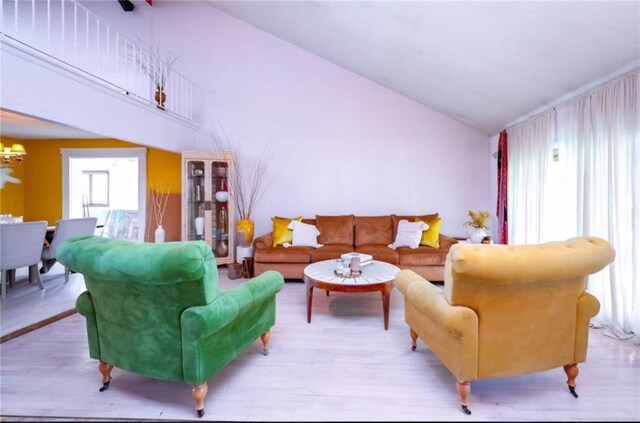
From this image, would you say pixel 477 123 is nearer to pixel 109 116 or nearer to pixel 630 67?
pixel 630 67

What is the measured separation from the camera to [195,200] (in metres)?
4.60

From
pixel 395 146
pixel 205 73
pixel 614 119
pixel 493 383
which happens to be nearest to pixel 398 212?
pixel 395 146

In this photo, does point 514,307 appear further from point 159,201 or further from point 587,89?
point 159,201

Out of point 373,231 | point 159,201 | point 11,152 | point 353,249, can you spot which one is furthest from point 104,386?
point 11,152

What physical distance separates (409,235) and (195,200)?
3255mm

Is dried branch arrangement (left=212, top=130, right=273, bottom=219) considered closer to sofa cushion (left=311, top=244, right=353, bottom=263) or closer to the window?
sofa cushion (left=311, top=244, right=353, bottom=263)

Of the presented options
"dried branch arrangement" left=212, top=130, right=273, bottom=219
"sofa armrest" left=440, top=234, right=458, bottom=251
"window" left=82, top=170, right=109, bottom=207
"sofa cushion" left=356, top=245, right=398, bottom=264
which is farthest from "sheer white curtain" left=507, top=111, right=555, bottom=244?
"window" left=82, top=170, right=109, bottom=207

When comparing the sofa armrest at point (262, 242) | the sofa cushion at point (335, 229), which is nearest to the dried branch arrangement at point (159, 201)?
the sofa armrest at point (262, 242)

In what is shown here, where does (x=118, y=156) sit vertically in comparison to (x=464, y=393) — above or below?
above

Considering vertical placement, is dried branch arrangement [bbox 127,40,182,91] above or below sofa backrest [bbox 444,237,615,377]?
above

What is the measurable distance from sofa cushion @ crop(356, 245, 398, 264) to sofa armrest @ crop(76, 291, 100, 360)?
287 cm

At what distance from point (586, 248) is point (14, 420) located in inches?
119

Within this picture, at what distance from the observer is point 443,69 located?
11.0ft

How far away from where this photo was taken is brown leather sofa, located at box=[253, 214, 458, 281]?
12.3 ft
